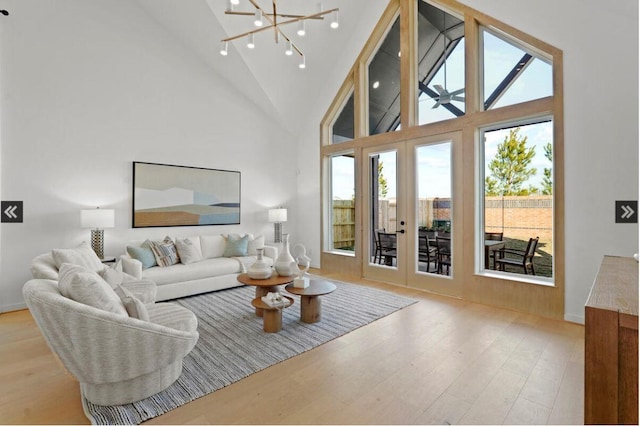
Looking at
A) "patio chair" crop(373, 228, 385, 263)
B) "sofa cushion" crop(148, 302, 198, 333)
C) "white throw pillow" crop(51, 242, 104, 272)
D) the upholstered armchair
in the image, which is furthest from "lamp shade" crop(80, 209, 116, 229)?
"patio chair" crop(373, 228, 385, 263)

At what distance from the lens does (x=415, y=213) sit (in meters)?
4.72

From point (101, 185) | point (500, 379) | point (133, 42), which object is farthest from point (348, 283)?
point (133, 42)

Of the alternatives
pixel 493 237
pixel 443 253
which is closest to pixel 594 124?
pixel 493 237

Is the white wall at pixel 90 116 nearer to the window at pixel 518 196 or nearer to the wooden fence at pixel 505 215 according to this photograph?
→ the wooden fence at pixel 505 215

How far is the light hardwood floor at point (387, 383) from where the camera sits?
1.85m

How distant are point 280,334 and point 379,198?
3.01 meters

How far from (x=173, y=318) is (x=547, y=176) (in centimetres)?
416

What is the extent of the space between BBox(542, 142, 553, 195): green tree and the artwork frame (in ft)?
15.5

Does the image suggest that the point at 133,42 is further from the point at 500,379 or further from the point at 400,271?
the point at 500,379

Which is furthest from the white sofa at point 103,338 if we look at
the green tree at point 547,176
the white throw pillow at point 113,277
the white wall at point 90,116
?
the green tree at point 547,176

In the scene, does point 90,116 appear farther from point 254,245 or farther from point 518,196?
point 518,196

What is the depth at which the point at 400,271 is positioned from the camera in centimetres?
491

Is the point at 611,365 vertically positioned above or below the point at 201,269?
above

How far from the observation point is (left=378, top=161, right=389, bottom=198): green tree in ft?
16.9
